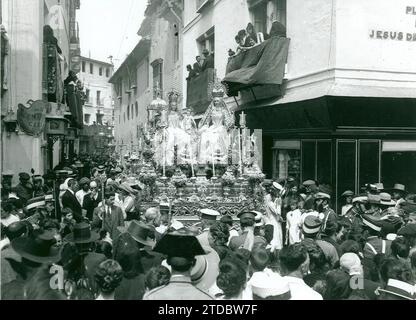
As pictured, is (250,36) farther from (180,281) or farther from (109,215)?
(180,281)

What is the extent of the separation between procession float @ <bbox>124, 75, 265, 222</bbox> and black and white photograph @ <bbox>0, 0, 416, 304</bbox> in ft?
0.11

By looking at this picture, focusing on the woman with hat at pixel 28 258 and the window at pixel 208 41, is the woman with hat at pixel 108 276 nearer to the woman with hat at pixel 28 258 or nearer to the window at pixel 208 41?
the woman with hat at pixel 28 258

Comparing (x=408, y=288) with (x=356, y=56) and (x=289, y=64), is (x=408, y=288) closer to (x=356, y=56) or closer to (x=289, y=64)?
(x=356, y=56)

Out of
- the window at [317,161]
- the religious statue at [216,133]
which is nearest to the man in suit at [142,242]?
the religious statue at [216,133]

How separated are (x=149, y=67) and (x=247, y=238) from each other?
89.0 ft

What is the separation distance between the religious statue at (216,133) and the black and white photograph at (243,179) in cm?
3

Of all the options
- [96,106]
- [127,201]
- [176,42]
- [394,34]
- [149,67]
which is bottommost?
[127,201]

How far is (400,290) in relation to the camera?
13.6ft

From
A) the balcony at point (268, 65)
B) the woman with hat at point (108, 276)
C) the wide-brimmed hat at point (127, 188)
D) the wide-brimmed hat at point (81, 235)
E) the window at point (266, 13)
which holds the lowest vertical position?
the woman with hat at point (108, 276)

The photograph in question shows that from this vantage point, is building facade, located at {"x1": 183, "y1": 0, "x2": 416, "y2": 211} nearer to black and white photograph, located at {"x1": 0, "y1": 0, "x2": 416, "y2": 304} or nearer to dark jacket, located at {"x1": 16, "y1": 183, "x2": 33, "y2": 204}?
black and white photograph, located at {"x1": 0, "y1": 0, "x2": 416, "y2": 304}

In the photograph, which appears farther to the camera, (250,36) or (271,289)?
(250,36)

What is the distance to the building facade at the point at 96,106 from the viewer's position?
45434 millimetres

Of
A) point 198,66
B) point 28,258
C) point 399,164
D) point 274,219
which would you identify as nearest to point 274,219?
point 274,219

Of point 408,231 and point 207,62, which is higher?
point 207,62
